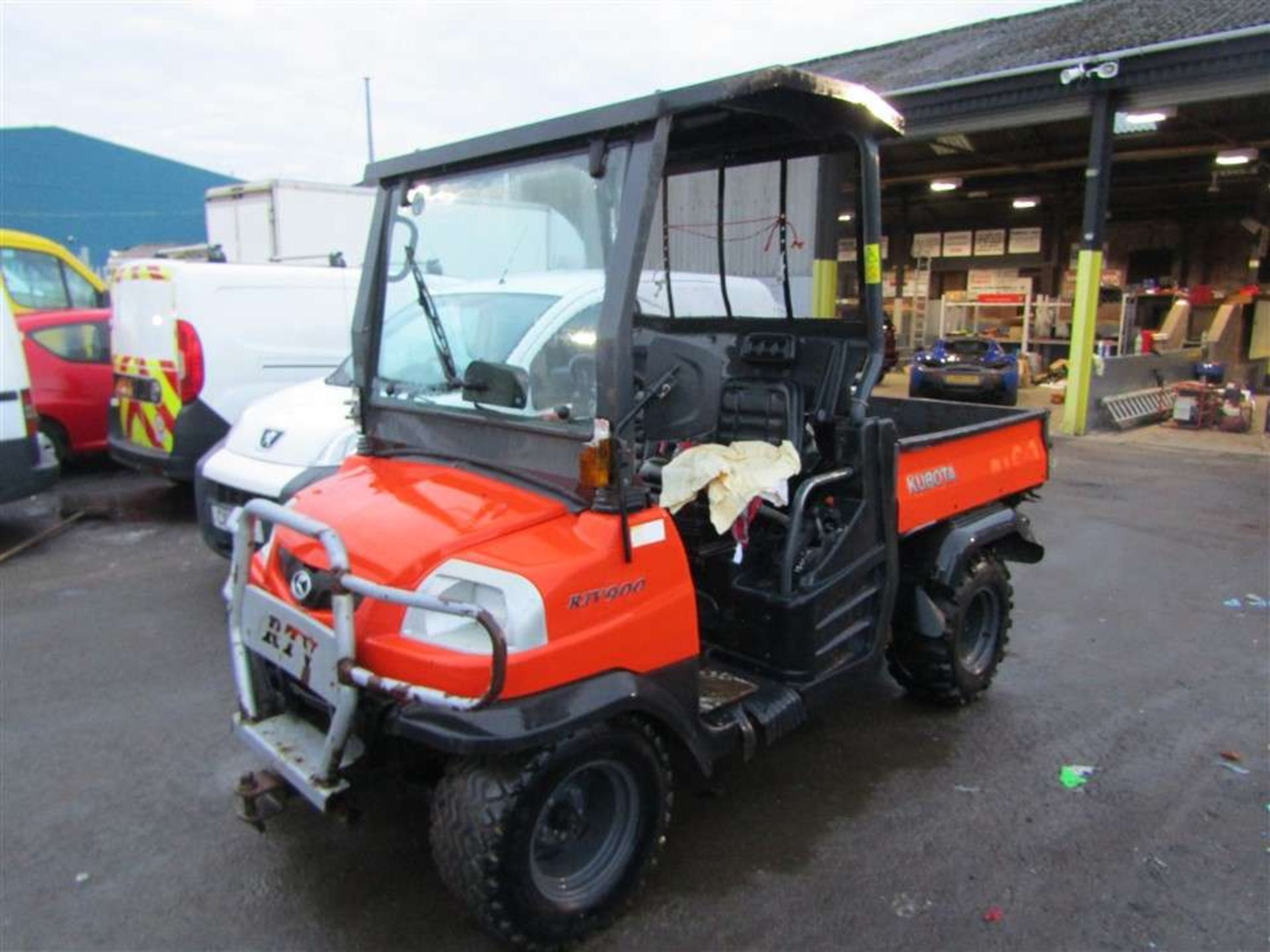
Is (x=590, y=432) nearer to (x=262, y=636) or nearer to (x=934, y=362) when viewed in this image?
(x=262, y=636)

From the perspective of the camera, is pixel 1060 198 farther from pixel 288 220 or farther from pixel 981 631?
pixel 981 631

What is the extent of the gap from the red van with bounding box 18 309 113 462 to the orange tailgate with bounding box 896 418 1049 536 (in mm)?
7368

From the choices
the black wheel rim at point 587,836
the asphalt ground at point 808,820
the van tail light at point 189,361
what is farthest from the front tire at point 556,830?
the van tail light at point 189,361

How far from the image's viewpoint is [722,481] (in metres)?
2.88

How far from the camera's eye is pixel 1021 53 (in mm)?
12117

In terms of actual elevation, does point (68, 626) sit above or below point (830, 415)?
below

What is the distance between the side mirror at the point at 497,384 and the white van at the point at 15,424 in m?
4.97

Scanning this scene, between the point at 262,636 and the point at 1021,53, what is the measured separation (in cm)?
1295

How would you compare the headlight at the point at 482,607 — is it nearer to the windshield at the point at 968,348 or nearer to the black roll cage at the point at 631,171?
the black roll cage at the point at 631,171

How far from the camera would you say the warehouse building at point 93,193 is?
26578 millimetres

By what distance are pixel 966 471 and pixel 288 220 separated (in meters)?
10.0

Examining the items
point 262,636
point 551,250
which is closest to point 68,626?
point 262,636

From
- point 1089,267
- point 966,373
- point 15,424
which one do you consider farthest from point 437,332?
point 966,373

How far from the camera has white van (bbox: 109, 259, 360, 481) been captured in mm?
6609
